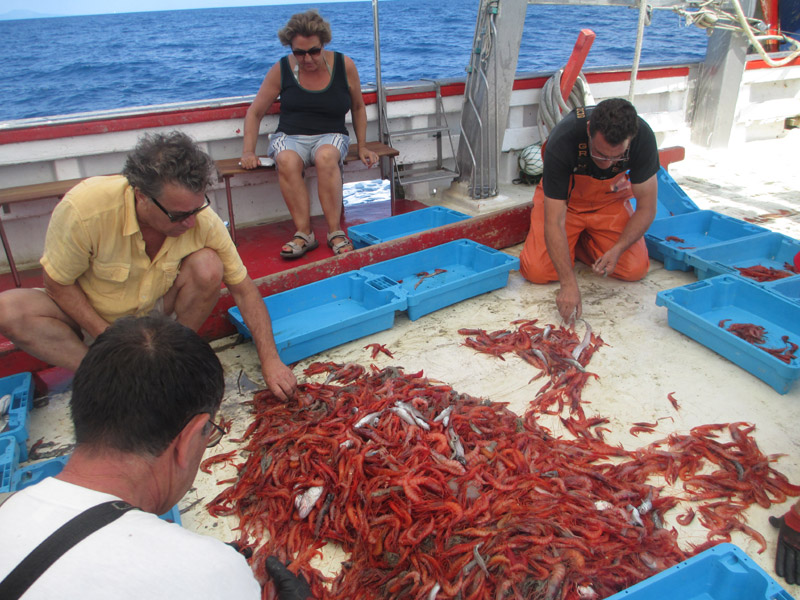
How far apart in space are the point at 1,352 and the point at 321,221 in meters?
3.25

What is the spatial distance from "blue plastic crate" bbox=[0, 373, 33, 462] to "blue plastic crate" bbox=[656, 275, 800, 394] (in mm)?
4124

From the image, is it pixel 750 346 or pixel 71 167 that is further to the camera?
pixel 71 167

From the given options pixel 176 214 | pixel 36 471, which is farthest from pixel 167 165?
pixel 36 471

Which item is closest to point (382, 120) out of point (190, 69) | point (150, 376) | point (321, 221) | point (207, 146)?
point (321, 221)

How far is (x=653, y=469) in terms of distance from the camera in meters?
3.00

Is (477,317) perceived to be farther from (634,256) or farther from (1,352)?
(1,352)

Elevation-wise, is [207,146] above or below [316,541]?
above

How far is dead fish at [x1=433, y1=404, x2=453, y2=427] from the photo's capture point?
3.21 metres

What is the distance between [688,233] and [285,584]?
529cm

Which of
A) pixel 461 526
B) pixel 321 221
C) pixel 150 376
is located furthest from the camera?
pixel 321 221

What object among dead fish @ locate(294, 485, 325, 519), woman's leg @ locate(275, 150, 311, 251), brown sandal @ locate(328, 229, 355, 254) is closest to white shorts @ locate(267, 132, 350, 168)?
woman's leg @ locate(275, 150, 311, 251)

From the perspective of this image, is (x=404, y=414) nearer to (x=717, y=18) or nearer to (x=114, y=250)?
(x=114, y=250)

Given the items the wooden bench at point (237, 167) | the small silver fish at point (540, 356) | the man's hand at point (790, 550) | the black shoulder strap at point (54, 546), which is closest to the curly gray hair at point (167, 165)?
the black shoulder strap at point (54, 546)

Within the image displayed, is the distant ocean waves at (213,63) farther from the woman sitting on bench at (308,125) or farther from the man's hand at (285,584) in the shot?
the man's hand at (285,584)
